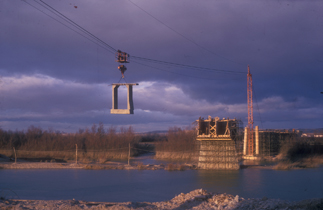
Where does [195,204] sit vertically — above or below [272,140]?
below

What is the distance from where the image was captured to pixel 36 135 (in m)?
53.8

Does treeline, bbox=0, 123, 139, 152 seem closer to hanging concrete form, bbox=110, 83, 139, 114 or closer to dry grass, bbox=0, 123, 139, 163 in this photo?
dry grass, bbox=0, 123, 139, 163

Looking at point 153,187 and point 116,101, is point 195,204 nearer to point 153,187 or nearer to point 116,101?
point 116,101

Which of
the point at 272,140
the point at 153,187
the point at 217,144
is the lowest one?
the point at 153,187

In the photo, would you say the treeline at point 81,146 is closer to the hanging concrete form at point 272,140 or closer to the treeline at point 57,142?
the treeline at point 57,142

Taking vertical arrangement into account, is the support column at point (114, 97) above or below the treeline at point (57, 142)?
above

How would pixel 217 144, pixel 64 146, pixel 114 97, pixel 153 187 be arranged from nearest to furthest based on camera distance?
1. pixel 114 97
2. pixel 153 187
3. pixel 217 144
4. pixel 64 146

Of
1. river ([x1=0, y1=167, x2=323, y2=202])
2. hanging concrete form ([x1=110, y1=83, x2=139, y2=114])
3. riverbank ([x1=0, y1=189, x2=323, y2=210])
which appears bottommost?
river ([x1=0, y1=167, x2=323, y2=202])

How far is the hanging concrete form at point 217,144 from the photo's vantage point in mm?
25438

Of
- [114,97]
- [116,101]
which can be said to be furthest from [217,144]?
[114,97]

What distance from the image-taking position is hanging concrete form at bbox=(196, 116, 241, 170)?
25.4 metres

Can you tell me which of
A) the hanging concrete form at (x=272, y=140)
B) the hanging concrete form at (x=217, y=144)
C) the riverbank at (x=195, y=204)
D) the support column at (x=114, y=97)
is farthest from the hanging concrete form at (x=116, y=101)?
the hanging concrete form at (x=272, y=140)

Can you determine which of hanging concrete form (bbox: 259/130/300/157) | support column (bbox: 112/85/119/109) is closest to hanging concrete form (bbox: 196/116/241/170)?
support column (bbox: 112/85/119/109)

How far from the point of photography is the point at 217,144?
2564 cm
